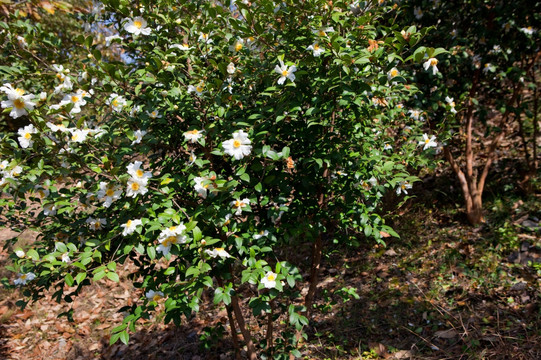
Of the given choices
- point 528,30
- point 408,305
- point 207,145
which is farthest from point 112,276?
point 528,30

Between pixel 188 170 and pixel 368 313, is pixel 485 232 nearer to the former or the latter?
pixel 368 313

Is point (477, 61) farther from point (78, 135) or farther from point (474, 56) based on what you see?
point (78, 135)

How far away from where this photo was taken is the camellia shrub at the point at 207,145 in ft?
4.57

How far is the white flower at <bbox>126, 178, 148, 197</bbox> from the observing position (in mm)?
1345

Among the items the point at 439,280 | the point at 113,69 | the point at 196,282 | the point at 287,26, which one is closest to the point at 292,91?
the point at 287,26

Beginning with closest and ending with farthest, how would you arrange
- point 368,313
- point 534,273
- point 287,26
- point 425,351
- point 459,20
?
Answer: 1. point 287,26
2. point 425,351
3. point 534,273
4. point 368,313
5. point 459,20

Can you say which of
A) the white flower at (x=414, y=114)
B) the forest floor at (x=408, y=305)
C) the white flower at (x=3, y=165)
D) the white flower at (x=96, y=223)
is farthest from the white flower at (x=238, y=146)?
the white flower at (x=414, y=114)

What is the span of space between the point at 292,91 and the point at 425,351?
6.21 ft

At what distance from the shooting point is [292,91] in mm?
1556

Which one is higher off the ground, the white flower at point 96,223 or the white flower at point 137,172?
the white flower at point 137,172

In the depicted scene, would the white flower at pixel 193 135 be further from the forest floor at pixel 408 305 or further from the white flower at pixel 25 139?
the forest floor at pixel 408 305

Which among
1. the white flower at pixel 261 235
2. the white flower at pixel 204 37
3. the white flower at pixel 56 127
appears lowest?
the white flower at pixel 261 235

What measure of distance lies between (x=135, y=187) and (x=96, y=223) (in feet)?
1.41

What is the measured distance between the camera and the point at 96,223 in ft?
5.35
